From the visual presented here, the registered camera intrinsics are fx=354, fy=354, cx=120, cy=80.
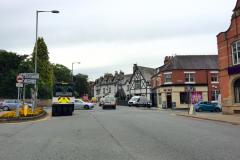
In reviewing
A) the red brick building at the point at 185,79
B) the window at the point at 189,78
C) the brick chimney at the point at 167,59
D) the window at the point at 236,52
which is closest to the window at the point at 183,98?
the red brick building at the point at 185,79

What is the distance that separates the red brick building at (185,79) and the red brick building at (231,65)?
25.0 m

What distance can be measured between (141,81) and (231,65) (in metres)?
47.4

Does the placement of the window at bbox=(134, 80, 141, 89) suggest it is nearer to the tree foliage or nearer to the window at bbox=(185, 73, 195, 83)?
the window at bbox=(185, 73, 195, 83)

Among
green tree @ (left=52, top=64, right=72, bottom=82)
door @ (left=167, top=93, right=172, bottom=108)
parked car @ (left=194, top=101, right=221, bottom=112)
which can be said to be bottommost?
parked car @ (left=194, top=101, right=221, bottom=112)

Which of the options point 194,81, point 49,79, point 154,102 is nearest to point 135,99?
point 154,102

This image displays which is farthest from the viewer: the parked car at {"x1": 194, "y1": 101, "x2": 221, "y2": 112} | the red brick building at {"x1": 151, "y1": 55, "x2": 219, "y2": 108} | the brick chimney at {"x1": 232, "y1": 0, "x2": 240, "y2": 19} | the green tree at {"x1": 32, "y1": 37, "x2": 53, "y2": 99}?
the green tree at {"x1": 32, "y1": 37, "x2": 53, "y2": 99}

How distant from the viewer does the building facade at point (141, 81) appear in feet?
254

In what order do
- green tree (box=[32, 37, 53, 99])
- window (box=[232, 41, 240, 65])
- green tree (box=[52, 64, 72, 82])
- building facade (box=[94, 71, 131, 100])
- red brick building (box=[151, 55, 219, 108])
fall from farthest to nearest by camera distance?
green tree (box=[52, 64, 72, 82]), building facade (box=[94, 71, 131, 100]), green tree (box=[32, 37, 53, 99]), red brick building (box=[151, 55, 219, 108]), window (box=[232, 41, 240, 65])

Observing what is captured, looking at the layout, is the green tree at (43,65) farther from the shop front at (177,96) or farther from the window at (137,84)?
the shop front at (177,96)

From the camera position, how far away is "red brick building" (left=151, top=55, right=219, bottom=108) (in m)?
60.4

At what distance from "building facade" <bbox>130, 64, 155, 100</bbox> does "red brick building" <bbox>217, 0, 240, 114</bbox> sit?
40508 mm

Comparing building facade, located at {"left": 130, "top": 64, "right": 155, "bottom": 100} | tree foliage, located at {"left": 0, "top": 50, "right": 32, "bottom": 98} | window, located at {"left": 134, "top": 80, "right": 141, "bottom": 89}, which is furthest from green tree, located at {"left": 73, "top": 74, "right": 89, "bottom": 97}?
tree foliage, located at {"left": 0, "top": 50, "right": 32, "bottom": 98}

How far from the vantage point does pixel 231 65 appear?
3350cm

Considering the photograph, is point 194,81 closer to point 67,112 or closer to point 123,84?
point 67,112
